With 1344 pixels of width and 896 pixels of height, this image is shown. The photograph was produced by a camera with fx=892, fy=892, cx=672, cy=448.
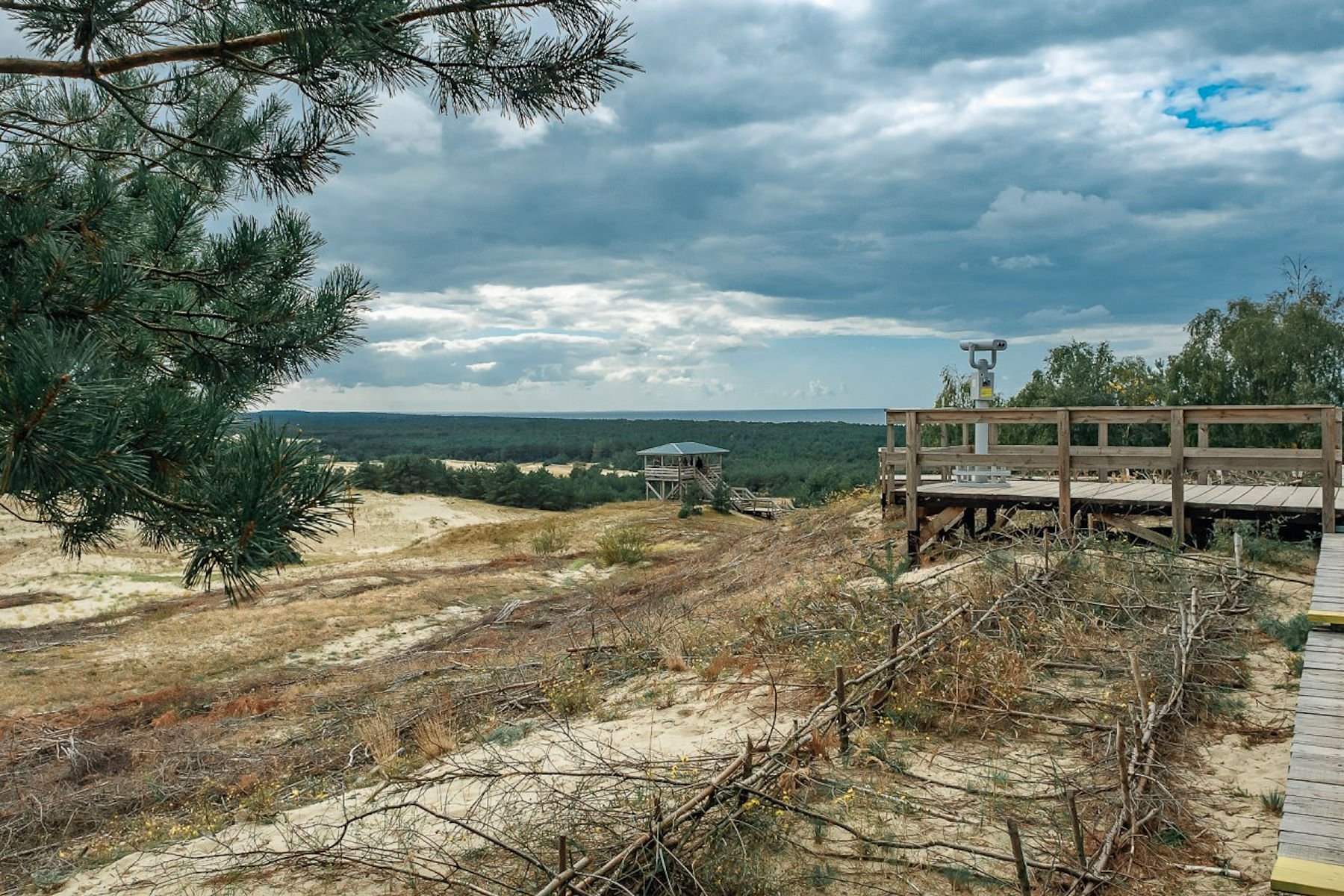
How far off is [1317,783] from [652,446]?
103189 mm

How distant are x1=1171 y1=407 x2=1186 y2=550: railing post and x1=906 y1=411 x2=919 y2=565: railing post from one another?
283 cm

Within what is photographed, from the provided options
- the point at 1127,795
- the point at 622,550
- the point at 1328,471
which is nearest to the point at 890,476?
the point at 1328,471

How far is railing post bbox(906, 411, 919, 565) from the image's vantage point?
36.9 feet

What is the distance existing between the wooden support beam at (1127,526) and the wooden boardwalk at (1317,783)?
5.73 meters

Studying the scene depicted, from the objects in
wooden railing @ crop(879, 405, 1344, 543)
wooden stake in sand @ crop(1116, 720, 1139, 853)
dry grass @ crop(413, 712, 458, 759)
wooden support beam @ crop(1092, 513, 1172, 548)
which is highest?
wooden railing @ crop(879, 405, 1344, 543)

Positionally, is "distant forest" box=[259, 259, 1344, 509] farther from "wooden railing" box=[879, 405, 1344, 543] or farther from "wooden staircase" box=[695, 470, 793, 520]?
"wooden railing" box=[879, 405, 1344, 543]

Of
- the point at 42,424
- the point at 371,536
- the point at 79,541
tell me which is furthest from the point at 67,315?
the point at 371,536

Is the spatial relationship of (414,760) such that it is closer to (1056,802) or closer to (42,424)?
(1056,802)

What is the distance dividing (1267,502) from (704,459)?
37442 millimetres

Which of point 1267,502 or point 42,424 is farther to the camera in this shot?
point 1267,502

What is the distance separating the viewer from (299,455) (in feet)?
8.54

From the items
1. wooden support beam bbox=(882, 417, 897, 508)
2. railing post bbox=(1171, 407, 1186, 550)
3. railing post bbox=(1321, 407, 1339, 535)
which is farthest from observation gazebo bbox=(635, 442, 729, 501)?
railing post bbox=(1321, 407, 1339, 535)

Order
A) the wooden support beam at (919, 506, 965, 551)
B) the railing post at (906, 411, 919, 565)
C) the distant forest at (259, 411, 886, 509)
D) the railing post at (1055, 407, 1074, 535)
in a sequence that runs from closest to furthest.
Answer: the railing post at (1055, 407, 1074, 535)
the railing post at (906, 411, 919, 565)
the wooden support beam at (919, 506, 965, 551)
the distant forest at (259, 411, 886, 509)

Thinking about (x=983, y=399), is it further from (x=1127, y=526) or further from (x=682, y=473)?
(x=682, y=473)
